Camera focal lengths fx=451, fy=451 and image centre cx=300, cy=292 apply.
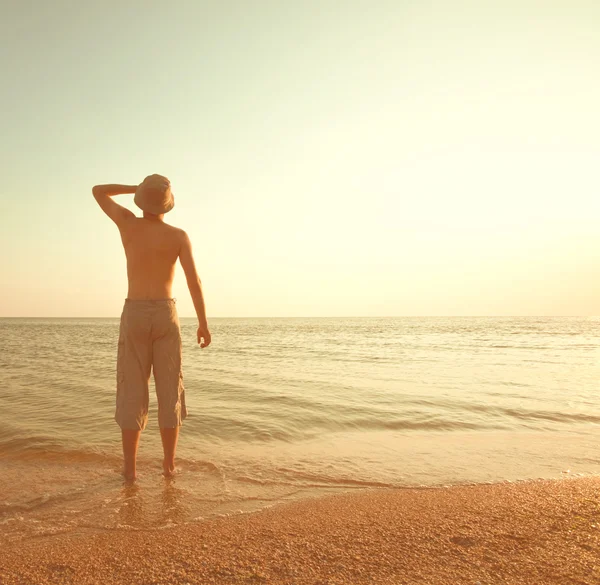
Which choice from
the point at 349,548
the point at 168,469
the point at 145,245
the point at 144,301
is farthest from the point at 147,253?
the point at 349,548

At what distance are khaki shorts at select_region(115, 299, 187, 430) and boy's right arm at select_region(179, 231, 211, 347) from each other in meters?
0.19

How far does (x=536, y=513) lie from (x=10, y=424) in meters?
5.75

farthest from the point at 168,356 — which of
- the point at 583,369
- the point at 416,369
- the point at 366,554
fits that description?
the point at 583,369

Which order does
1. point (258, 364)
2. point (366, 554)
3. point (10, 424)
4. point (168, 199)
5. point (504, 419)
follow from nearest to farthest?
point (366, 554)
point (168, 199)
point (10, 424)
point (504, 419)
point (258, 364)

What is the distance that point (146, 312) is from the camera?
3.60 m

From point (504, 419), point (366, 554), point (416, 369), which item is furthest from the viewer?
point (416, 369)

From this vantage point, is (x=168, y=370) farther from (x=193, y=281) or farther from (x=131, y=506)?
(x=131, y=506)

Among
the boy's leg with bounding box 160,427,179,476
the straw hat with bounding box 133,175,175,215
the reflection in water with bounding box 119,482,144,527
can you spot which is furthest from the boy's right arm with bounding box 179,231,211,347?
the reflection in water with bounding box 119,482,144,527

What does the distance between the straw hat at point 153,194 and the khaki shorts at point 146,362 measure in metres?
→ 0.76

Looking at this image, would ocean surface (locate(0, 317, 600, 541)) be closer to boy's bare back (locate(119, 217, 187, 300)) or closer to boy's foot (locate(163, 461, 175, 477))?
boy's foot (locate(163, 461, 175, 477))

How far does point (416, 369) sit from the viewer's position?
11.5 metres

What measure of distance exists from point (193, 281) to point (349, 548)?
2.33 meters

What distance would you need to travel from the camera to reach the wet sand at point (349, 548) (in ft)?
6.72

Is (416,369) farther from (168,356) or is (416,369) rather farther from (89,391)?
(168,356)
